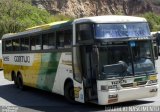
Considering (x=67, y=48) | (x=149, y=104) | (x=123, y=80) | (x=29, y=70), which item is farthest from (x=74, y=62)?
(x=29, y=70)

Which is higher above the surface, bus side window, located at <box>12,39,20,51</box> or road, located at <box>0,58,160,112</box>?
bus side window, located at <box>12,39,20,51</box>

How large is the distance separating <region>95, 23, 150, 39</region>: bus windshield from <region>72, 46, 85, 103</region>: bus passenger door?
3.45 feet

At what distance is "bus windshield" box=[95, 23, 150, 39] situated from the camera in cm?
1321

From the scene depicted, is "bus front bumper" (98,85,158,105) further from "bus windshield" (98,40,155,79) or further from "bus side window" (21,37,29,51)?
"bus side window" (21,37,29,51)

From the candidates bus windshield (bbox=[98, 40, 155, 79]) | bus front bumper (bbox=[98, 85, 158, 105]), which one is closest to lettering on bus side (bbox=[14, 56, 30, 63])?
bus windshield (bbox=[98, 40, 155, 79])

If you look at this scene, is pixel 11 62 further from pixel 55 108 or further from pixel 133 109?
pixel 133 109

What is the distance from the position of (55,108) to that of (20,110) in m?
1.15

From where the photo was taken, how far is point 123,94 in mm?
13055

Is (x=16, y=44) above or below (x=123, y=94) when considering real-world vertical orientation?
above

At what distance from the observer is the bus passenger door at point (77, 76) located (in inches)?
538

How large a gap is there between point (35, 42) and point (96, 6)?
66.7 m

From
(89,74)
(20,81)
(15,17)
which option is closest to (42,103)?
(89,74)

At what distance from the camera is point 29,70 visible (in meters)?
19.1

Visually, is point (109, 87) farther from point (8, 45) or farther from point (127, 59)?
point (8, 45)
